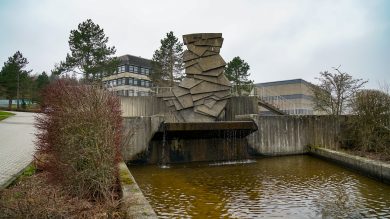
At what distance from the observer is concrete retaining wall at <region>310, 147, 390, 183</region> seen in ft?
33.8

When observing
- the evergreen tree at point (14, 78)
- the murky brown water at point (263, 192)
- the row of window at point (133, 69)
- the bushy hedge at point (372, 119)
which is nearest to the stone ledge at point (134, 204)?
the murky brown water at point (263, 192)

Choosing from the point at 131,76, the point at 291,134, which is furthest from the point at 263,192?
the point at 131,76

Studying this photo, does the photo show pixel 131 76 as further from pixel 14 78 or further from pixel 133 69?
pixel 14 78

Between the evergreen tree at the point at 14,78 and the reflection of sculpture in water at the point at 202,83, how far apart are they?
41.5 m

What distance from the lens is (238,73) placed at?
141 ft

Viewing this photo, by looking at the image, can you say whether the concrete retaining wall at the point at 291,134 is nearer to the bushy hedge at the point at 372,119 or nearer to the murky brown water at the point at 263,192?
the bushy hedge at the point at 372,119

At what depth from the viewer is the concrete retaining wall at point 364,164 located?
10.3 m

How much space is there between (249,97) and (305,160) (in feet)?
24.6

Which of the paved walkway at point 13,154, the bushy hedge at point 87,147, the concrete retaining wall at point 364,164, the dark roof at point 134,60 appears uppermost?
the dark roof at point 134,60

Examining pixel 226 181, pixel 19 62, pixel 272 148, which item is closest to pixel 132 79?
pixel 19 62

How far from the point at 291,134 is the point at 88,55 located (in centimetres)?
2969

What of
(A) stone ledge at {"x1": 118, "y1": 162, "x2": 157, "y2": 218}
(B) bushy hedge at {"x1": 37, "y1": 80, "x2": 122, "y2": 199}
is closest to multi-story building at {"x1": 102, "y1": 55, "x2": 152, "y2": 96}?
(A) stone ledge at {"x1": 118, "y1": 162, "x2": 157, "y2": 218}

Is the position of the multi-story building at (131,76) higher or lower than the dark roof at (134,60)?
lower

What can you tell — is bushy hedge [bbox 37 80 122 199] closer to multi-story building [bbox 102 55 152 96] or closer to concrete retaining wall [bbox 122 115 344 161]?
concrete retaining wall [bbox 122 115 344 161]
